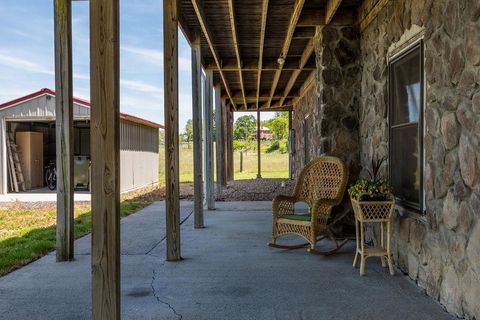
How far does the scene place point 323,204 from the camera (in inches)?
170

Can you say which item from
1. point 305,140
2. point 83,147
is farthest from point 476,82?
point 83,147

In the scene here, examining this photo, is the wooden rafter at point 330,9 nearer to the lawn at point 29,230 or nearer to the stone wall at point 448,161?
the stone wall at point 448,161

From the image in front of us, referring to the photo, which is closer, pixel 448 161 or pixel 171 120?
pixel 448 161

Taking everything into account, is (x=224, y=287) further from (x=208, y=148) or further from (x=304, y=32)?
(x=208, y=148)

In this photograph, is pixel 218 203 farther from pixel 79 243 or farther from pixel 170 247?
pixel 170 247

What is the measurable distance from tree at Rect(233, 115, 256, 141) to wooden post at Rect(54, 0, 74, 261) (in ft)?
102

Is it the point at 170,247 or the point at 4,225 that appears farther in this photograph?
the point at 4,225

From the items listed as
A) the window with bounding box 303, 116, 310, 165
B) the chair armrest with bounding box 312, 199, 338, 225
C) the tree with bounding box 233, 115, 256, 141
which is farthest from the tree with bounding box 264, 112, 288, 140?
the chair armrest with bounding box 312, 199, 338, 225

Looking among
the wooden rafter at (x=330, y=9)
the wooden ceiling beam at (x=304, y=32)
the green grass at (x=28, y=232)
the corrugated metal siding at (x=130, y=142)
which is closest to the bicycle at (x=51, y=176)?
the corrugated metal siding at (x=130, y=142)

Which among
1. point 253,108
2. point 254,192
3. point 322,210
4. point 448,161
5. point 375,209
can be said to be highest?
point 253,108

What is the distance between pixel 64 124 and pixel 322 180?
2.93 metres

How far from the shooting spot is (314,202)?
4516 millimetres

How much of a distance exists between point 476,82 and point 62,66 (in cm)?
359

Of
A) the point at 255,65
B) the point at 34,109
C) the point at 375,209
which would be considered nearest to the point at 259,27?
the point at 255,65
